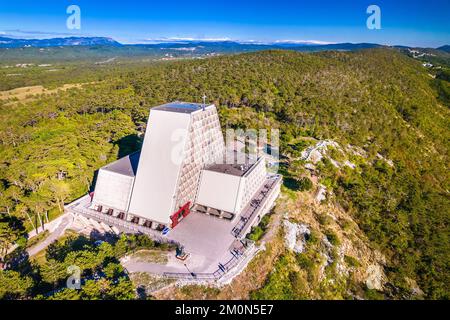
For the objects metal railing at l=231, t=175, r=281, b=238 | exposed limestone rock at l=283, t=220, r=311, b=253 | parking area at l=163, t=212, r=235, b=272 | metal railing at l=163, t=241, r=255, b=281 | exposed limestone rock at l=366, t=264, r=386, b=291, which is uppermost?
metal railing at l=231, t=175, r=281, b=238

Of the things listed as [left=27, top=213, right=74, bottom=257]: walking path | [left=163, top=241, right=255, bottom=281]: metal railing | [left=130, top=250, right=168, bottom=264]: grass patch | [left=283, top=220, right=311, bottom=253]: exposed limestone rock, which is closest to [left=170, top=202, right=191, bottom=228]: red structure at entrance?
[left=130, top=250, right=168, bottom=264]: grass patch

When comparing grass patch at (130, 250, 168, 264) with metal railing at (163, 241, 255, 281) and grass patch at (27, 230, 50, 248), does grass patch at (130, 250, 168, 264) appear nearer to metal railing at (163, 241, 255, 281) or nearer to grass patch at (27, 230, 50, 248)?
metal railing at (163, 241, 255, 281)

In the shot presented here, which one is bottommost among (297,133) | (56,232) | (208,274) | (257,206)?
(56,232)

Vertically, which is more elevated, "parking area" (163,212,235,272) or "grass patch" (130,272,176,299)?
"parking area" (163,212,235,272)

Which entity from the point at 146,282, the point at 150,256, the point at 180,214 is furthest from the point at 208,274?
the point at 180,214

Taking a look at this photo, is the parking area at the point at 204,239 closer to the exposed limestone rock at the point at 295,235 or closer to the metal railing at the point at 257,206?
the metal railing at the point at 257,206

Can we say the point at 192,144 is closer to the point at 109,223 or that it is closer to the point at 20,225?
the point at 109,223

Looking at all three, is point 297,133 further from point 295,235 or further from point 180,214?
point 180,214
